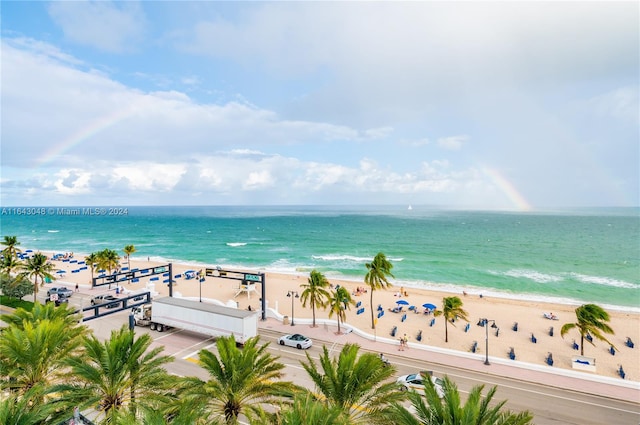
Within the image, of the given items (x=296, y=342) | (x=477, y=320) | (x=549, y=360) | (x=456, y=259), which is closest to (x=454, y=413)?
(x=296, y=342)

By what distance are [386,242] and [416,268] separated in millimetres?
41827

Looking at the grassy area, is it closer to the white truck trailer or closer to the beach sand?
the beach sand

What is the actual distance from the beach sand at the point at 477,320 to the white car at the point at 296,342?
3498 millimetres

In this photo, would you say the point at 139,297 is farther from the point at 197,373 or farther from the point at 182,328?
the point at 197,373

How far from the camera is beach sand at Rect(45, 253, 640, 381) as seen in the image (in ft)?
89.0

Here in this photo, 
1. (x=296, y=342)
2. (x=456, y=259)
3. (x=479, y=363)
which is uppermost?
(x=296, y=342)

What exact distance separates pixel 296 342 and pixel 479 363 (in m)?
12.4

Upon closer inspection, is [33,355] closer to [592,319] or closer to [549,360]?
[549,360]

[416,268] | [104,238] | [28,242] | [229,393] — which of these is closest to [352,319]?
[229,393]

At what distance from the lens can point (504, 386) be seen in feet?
65.9

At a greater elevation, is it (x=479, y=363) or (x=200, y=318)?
(x=200, y=318)

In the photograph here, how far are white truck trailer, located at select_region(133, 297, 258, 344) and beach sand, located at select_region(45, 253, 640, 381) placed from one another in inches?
256

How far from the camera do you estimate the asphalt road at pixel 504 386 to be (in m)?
17.2

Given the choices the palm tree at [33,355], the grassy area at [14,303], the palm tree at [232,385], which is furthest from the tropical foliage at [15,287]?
the palm tree at [232,385]
